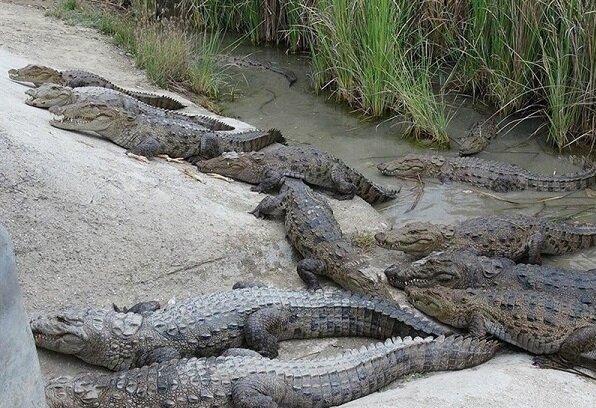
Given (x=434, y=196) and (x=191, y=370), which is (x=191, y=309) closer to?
(x=191, y=370)

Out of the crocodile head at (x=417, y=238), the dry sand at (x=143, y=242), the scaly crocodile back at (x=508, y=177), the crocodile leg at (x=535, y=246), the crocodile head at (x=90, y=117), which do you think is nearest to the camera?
the dry sand at (x=143, y=242)

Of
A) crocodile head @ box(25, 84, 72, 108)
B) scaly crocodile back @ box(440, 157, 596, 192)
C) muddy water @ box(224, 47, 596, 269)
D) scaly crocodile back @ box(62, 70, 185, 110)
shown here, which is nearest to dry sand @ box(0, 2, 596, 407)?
crocodile head @ box(25, 84, 72, 108)

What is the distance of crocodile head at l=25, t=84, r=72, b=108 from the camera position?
745 cm

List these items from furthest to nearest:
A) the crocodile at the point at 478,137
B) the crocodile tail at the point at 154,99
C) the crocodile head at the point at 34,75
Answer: the crocodile tail at the point at 154,99
the crocodile at the point at 478,137
the crocodile head at the point at 34,75

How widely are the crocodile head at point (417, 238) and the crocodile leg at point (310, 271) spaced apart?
519 millimetres

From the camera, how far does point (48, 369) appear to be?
455cm

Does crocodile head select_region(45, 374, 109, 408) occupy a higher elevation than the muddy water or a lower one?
higher

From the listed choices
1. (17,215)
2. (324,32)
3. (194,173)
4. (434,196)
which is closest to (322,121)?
(324,32)

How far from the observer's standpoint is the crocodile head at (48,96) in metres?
7.45

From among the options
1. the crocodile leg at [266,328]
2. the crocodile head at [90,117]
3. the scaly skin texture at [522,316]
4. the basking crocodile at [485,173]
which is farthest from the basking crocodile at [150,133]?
the scaly skin texture at [522,316]

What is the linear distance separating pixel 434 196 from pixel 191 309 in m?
3.30

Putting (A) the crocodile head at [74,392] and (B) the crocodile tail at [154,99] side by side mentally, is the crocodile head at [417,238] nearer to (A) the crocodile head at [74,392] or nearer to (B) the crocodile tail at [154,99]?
(A) the crocodile head at [74,392]

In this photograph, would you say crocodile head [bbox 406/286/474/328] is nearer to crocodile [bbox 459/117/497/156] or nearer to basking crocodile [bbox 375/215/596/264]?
basking crocodile [bbox 375/215/596/264]

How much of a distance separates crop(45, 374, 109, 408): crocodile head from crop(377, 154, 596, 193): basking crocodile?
429 cm
